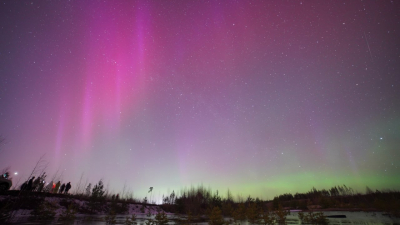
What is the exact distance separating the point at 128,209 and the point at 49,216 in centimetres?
2387

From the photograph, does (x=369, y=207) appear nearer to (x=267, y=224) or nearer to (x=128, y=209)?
(x=267, y=224)

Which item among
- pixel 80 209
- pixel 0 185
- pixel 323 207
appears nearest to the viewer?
pixel 0 185

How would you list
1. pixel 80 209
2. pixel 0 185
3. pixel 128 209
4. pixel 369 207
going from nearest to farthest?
pixel 0 185 < pixel 80 209 < pixel 128 209 < pixel 369 207

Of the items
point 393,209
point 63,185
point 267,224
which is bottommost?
point 267,224

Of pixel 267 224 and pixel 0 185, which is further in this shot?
pixel 0 185

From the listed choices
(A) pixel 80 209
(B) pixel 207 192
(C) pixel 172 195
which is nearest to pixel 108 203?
(A) pixel 80 209

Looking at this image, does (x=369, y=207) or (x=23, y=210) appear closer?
(x=23, y=210)

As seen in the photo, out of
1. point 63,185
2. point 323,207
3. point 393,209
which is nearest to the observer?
point 393,209

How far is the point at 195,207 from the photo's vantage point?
3045cm

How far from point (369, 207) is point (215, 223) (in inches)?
2163

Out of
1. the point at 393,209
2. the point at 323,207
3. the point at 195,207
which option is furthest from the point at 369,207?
the point at 195,207

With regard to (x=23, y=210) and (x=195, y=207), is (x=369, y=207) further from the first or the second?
(x=23, y=210)

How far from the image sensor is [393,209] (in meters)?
24.5

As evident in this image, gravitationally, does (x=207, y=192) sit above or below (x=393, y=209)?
above
